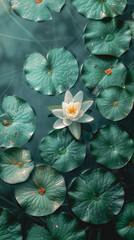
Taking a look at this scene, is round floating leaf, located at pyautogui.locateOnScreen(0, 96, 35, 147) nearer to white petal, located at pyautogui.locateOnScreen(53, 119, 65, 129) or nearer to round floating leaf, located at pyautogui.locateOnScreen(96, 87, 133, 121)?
white petal, located at pyautogui.locateOnScreen(53, 119, 65, 129)

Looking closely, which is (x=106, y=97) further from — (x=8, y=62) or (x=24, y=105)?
(x=8, y=62)

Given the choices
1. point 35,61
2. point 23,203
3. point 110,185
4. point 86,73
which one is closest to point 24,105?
point 35,61

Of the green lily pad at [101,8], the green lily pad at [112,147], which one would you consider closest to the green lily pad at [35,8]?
the green lily pad at [101,8]

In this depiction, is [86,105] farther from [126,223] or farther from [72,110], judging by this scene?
[126,223]

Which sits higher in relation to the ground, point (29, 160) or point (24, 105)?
point (24, 105)

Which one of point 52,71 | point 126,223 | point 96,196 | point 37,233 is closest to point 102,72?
point 52,71

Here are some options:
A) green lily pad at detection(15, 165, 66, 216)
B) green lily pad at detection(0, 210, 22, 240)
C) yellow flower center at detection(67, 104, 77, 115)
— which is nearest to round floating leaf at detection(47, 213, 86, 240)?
green lily pad at detection(15, 165, 66, 216)

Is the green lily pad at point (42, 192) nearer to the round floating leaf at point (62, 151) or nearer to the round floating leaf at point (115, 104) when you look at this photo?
the round floating leaf at point (62, 151)
